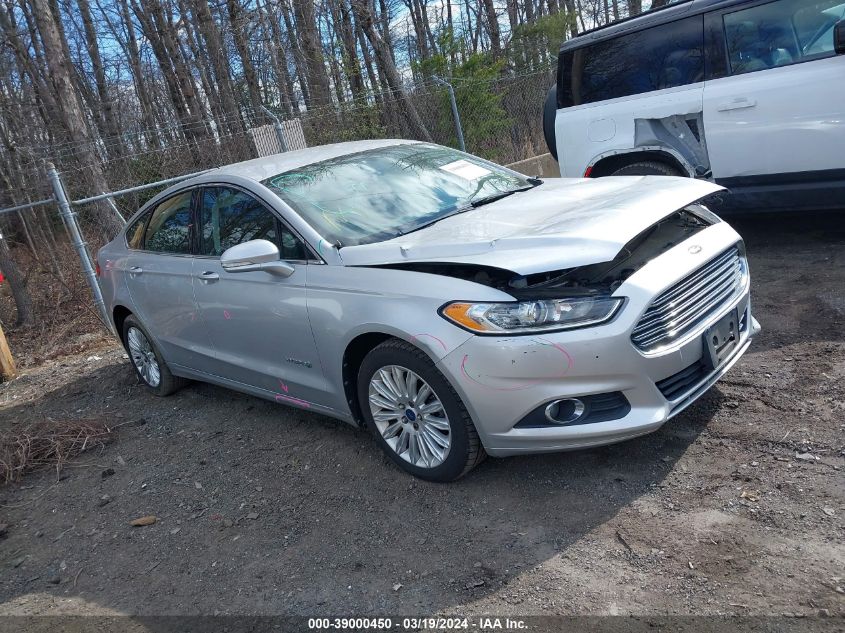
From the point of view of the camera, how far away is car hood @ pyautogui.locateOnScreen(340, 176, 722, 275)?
3176 millimetres

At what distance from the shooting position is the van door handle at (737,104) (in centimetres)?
568

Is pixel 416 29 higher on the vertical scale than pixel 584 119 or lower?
higher

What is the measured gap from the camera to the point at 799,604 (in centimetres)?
248

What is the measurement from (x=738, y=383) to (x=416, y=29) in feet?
78.6

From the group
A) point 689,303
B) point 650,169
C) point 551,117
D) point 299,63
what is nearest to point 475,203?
point 689,303

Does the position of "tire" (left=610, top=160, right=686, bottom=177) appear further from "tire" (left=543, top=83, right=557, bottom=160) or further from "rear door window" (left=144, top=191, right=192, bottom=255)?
"rear door window" (left=144, top=191, right=192, bottom=255)

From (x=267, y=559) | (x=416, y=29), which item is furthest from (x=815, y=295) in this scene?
(x=416, y=29)

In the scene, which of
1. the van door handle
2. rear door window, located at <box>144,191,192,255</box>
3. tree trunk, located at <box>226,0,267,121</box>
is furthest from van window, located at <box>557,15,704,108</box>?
tree trunk, located at <box>226,0,267,121</box>

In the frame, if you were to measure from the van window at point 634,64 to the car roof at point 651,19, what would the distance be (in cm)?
4

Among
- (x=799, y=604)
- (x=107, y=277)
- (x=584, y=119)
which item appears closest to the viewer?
(x=799, y=604)

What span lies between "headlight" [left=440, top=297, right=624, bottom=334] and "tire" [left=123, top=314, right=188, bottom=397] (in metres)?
3.31

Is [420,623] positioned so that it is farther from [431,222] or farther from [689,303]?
[431,222]

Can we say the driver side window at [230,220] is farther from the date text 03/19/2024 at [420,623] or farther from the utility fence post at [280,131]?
the utility fence post at [280,131]

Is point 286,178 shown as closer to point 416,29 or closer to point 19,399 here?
point 19,399
